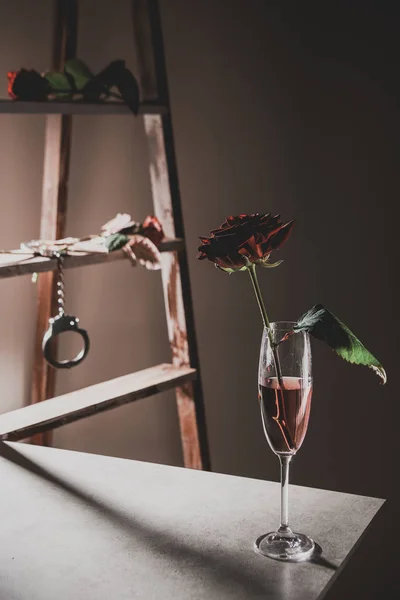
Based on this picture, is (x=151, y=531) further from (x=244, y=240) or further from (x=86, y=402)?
(x=86, y=402)

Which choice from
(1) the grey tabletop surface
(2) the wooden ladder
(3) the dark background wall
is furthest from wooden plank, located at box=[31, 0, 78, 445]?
(1) the grey tabletop surface

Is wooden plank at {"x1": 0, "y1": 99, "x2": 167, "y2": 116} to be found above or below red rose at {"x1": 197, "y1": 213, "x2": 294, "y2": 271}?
above

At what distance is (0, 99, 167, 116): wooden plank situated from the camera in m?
1.69

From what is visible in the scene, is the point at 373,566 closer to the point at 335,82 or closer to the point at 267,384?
the point at 335,82

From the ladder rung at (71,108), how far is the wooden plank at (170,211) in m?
0.05

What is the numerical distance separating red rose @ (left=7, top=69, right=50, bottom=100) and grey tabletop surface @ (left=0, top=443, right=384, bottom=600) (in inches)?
33.8

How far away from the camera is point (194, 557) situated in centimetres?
93

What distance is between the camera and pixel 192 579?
0.87m

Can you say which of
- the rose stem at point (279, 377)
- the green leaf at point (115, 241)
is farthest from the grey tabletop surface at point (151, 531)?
the green leaf at point (115, 241)

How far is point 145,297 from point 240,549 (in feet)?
5.26

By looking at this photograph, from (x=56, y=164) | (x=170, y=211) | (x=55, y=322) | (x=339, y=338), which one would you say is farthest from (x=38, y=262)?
(x=339, y=338)

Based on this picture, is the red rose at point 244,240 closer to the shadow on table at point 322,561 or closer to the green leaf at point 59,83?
the shadow on table at point 322,561

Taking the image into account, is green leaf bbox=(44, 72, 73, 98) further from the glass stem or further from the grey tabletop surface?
the glass stem

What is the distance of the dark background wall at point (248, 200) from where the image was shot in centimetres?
218
